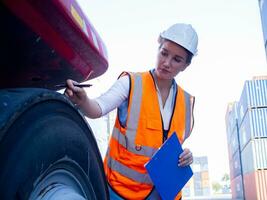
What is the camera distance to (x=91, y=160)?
1.17 m

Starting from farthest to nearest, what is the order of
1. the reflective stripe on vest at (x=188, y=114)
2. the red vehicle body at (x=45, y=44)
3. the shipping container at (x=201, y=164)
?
the shipping container at (x=201, y=164) → the reflective stripe on vest at (x=188, y=114) → the red vehicle body at (x=45, y=44)

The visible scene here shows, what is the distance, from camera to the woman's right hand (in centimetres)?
125

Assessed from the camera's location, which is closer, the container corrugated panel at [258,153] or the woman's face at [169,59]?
the woman's face at [169,59]

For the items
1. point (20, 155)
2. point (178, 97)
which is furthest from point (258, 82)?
point (20, 155)

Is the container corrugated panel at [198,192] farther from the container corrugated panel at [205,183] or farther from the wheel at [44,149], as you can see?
the wheel at [44,149]

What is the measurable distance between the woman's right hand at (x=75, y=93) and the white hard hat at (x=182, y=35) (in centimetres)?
77

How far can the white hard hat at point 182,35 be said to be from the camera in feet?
6.52

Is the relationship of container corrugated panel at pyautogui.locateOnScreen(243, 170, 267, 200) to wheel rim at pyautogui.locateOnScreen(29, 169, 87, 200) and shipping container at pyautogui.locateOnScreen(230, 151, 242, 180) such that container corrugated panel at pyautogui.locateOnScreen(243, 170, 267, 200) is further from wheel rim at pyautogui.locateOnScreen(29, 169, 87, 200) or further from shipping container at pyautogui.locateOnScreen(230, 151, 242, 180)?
wheel rim at pyautogui.locateOnScreen(29, 169, 87, 200)

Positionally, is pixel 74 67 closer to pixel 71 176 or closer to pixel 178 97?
pixel 71 176

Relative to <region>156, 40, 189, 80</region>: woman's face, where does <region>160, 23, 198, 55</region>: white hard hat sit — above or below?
above

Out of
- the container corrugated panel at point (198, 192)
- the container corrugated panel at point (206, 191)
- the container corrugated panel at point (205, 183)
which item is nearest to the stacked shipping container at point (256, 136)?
the container corrugated panel at point (198, 192)

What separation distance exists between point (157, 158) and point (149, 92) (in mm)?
410

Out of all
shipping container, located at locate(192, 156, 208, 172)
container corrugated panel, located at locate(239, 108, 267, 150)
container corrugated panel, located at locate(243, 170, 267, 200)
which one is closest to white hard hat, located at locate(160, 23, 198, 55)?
container corrugated panel, located at locate(243, 170, 267, 200)

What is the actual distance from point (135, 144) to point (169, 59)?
534mm
